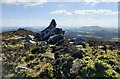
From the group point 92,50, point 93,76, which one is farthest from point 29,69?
point 92,50

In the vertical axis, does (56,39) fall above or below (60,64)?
above

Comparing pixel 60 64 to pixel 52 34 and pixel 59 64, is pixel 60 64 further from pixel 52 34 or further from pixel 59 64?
pixel 52 34

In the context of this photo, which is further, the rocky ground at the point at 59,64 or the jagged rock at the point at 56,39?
the jagged rock at the point at 56,39

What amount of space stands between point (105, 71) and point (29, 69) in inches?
456

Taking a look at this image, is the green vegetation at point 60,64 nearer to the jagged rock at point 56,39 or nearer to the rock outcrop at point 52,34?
the jagged rock at point 56,39

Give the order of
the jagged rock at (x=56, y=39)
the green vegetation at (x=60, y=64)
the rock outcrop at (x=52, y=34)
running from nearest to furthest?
the green vegetation at (x=60, y=64), the jagged rock at (x=56, y=39), the rock outcrop at (x=52, y=34)

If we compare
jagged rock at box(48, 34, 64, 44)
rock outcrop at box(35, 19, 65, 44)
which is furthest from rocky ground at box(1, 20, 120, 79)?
rock outcrop at box(35, 19, 65, 44)

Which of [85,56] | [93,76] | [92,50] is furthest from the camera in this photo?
[92,50]

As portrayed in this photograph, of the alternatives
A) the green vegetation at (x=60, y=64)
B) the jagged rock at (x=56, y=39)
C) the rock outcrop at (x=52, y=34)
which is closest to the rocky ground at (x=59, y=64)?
the green vegetation at (x=60, y=64)

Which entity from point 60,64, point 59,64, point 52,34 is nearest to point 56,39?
point 52,34

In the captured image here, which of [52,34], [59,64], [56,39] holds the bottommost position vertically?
[59,64]

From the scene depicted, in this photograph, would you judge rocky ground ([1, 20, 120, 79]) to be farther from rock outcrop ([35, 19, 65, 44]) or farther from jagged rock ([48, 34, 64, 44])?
rock outcrop ([35, 19, 65, 44])

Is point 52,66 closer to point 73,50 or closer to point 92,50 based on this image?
point 73,50

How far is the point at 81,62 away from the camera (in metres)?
38.8
